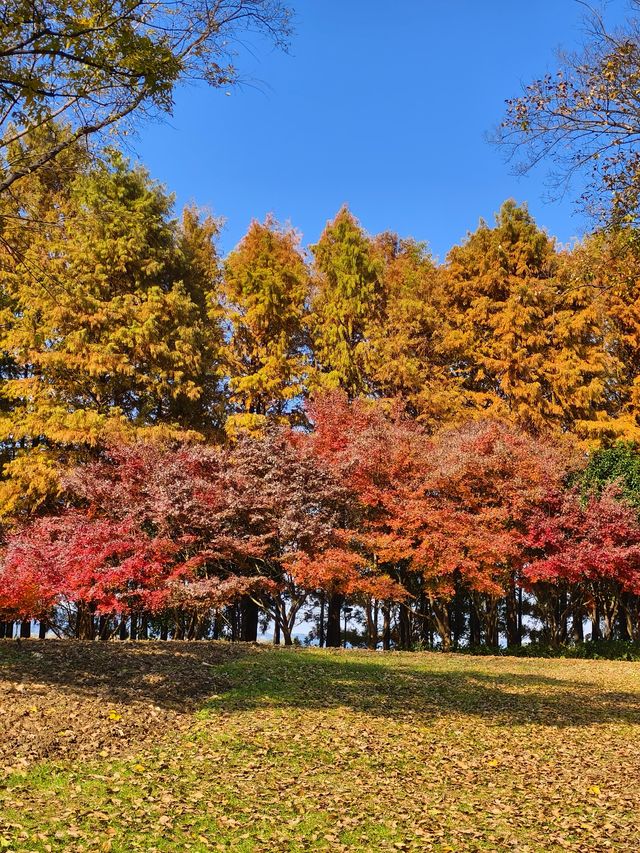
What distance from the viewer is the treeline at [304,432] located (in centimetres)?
1573

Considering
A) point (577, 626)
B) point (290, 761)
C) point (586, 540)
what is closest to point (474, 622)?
point (577, 626)

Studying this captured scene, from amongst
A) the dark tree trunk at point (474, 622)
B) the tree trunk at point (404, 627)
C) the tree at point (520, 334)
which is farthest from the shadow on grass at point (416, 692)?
the tree at point (520, 334)

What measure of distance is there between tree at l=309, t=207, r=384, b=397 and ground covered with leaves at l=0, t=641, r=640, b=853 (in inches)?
478

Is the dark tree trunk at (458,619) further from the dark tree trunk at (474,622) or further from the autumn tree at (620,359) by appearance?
the autumn tree at (620,359)

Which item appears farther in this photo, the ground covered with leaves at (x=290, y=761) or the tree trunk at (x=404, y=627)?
the tree trunk at (x=404, y=627)

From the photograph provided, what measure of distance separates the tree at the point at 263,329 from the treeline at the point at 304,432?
0.07 metres

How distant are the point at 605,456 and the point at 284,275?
11046 millimetres

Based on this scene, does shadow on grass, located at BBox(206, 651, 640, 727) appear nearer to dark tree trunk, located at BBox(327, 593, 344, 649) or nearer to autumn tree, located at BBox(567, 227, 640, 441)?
dark tree trunk, located at BBox(327, 593, 344, 649)

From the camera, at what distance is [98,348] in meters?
18.1

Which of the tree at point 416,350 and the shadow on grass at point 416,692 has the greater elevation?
the tree at point 416,350

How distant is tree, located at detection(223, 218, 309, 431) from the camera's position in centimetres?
2022

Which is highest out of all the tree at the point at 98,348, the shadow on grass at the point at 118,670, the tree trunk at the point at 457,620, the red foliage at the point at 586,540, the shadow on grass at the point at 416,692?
the tree at the point at 98,348

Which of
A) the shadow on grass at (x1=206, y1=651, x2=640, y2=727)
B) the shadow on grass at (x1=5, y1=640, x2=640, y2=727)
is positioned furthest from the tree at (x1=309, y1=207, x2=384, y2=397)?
the shadow on grass at (x1=5, y1=640, x2=640, y2=727)

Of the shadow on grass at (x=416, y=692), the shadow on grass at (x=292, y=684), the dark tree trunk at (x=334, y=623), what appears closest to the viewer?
the shadow on grass at (x=292, y=684)
